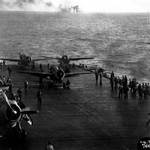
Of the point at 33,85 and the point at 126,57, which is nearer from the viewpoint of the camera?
the point at 33,85

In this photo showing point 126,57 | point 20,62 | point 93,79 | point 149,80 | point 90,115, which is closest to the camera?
point 90,115

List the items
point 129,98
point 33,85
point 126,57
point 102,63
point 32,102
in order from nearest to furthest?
point 32,102 < point 129,98 < point 33,85 < point 102,63 < point 126,57

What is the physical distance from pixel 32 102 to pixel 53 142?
1308cm

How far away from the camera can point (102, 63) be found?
97000 millimetres

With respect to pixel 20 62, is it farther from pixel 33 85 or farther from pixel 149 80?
pixel 149 80

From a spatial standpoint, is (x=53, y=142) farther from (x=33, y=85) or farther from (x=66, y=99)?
(x=33, y=85)

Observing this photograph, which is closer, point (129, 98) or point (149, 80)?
point (129, 98)

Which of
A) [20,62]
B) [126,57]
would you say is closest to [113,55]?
[126,57]

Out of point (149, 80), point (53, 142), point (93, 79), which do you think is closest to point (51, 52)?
point (149, 80)

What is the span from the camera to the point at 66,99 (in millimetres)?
40719

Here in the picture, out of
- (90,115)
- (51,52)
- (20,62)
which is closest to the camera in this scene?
(90,115)

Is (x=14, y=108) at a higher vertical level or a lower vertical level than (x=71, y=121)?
higher

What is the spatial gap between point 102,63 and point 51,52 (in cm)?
2826

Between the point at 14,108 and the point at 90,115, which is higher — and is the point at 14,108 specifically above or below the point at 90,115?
above
